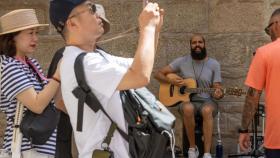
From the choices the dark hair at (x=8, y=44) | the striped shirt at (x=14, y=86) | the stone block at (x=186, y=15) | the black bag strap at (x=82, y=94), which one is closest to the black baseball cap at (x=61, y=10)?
the black bag strap at (x=82, y=94)

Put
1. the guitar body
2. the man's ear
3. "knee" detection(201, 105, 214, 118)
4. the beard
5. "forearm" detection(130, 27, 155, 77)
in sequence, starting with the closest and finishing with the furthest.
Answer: "forearm" detection(130, 27, 155, 77)
the man's ear
"knee" detection(201, 105, 214, 118)
the guitar body
the beard

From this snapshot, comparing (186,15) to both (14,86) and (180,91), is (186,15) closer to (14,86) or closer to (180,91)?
(180,91)

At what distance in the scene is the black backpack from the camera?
2395mm

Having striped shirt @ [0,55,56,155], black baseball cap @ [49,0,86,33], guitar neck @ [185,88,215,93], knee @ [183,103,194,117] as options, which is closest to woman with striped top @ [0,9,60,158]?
striped shirt @ [0,55,56,155]

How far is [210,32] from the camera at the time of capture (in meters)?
7.77

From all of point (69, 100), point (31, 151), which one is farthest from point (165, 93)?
point (69, 100)

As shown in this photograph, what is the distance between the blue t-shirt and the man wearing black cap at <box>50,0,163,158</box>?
5017 millimetres

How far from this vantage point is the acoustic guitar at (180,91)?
746cm

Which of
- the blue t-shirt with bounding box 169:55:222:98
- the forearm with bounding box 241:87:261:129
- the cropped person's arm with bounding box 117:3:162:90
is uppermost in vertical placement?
the cropped person's arm with bounding box 117:3:162:90

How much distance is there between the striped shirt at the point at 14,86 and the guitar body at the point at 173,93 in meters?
4.24

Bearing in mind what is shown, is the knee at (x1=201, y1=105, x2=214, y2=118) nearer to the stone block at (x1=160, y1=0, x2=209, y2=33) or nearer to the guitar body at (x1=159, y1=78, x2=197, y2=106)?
the guitar body at (x1=159, y1=78, x2=197, y2=106)

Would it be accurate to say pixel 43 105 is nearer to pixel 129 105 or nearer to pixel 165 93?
pixel 129 105

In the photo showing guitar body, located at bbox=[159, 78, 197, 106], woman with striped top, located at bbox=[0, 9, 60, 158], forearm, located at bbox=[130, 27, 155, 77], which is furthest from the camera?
guitar body, located at bbox=[159, 78, 197, 106]

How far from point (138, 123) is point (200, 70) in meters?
5.32
